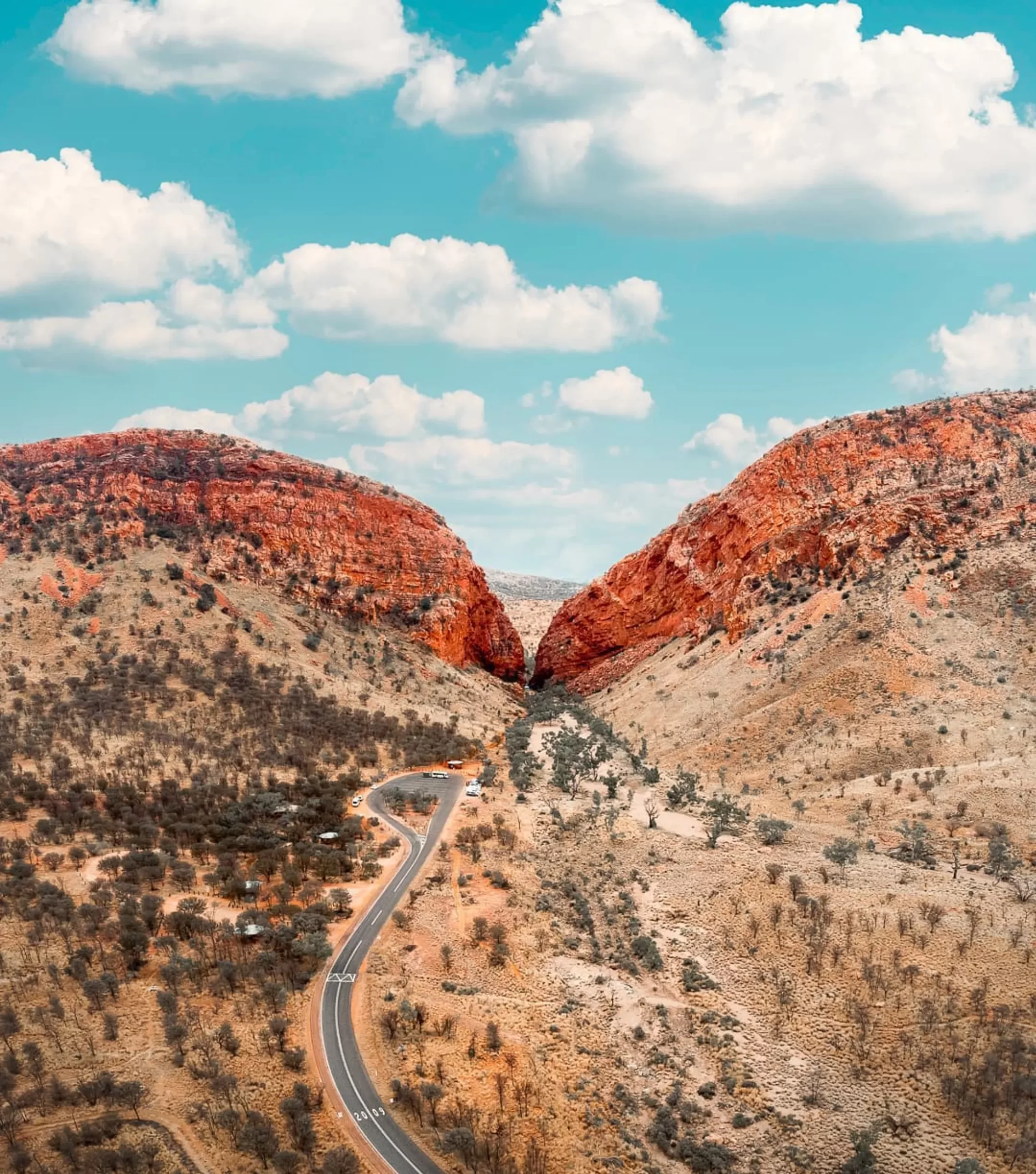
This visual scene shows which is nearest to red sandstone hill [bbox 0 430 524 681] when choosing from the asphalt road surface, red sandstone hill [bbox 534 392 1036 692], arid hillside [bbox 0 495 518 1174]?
arid hillside [bbox 0 495 518 1174]

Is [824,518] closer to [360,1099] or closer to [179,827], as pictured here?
[179,827]

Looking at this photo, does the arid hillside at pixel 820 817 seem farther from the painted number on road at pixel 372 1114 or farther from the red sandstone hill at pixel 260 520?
the red sandstone hill at pixel 260 520

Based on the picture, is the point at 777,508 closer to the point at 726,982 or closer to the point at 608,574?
the point at 608,574

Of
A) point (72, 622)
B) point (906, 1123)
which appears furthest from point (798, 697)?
point (72, 622)

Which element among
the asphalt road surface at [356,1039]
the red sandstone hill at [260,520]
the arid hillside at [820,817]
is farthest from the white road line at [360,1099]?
the red sandstone hill at [260,520]

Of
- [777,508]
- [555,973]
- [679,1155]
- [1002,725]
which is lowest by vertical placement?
[679,1155]

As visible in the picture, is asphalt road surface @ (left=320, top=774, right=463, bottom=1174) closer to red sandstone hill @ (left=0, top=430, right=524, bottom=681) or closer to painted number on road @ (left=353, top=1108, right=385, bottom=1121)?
painted number on road @ (left=353, top=1108, right=385, bottom=1121)
